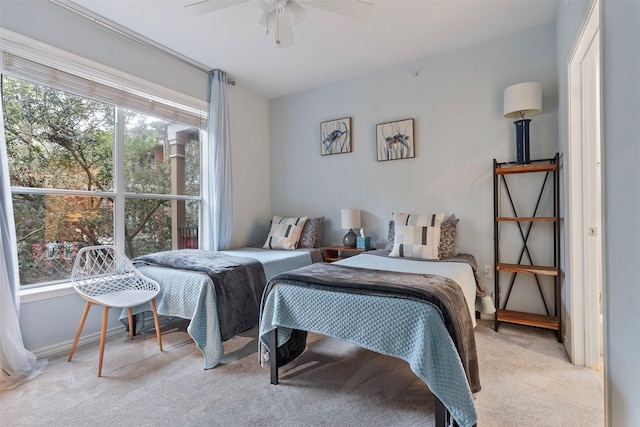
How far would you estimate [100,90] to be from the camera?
260cm

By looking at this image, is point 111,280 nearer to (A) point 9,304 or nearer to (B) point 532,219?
(A) point 9,304

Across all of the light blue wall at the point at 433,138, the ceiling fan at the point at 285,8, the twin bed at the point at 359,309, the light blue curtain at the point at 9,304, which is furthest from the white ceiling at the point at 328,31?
the twin bed at the point at 359,309

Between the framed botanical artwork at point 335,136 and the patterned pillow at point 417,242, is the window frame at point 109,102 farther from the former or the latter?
the patterned pillow at point 417,242

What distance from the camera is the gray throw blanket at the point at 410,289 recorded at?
4.62 ft

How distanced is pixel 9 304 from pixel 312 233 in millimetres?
2572

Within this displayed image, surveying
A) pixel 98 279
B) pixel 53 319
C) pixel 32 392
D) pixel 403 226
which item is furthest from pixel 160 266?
pixel 403 226

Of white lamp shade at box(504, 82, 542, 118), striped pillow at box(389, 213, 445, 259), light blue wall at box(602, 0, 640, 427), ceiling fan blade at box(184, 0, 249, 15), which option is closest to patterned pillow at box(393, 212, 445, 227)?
striped pillow at box(389, 213, 445, 259)

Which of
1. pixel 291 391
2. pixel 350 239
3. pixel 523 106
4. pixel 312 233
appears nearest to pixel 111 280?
pixel 291 391

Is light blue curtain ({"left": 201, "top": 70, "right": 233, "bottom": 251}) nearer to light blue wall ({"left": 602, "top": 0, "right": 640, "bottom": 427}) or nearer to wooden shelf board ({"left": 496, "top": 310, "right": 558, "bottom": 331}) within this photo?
wooden shelf board ({"left": 496, "top": 310, "right": 558, "bottom": 331})

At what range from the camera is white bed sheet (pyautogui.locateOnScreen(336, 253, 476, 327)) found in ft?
6.70

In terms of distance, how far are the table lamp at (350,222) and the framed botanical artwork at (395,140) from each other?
2.23 feet

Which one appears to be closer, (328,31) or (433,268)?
(433,268)

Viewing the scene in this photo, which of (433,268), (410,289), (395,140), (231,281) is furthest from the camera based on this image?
(395,140)

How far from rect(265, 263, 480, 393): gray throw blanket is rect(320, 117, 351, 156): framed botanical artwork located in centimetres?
208
